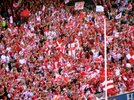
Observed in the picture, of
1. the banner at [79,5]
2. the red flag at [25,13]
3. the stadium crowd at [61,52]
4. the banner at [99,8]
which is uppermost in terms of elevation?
the red flag at [25,13]

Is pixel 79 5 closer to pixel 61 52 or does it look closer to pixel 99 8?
pixel 99 8

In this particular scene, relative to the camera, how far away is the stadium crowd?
19766mm

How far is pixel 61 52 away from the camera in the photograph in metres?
21.4

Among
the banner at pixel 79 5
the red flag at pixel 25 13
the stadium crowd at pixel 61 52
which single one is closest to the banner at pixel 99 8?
the stadium crowd at pixel 61 52

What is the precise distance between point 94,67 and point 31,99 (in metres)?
3.22

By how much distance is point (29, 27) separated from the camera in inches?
887

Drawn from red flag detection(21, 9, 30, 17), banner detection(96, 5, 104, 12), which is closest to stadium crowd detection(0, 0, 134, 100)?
red flag detection(21, 9, 30, 17)

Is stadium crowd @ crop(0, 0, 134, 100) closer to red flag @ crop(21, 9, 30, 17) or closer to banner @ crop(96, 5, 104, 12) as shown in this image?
red flag @ crop(21, 9, 30, 17)

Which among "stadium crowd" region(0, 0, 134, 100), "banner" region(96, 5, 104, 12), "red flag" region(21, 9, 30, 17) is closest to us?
"stadium crowd" region(0, 0, 134, 100)

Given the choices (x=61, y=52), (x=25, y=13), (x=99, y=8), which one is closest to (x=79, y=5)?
(x=99, y=8)

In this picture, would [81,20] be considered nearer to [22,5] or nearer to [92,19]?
[92,19]

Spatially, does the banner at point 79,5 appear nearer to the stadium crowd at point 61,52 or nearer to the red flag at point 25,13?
the stadium crowd at point 61,52

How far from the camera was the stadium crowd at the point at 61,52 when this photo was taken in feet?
64.8

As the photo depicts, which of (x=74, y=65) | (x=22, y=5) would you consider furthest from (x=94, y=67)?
(x=22, y=5)
